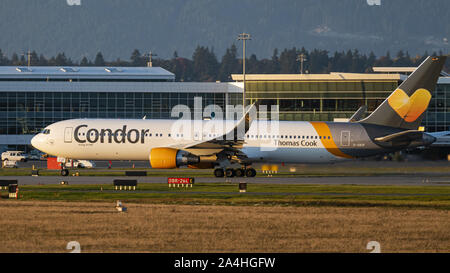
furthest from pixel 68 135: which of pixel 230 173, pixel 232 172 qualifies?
pixel 232 172

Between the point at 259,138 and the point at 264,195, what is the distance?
1696 cm

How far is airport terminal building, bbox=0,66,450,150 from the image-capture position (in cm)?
9544

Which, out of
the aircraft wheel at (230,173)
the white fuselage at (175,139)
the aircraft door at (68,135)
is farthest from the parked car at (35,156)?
the aircraft wheel at (230,173)

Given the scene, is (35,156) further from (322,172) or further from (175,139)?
(322,172)

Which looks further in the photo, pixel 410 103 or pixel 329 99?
pixel 329 99

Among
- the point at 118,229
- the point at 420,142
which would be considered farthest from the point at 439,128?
the point at 118,229

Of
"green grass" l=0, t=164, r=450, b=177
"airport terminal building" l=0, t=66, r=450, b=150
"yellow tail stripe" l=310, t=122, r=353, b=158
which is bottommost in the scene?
"green grass" l=0, t=164, r=450, b=177

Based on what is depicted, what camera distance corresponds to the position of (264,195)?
3681 cm

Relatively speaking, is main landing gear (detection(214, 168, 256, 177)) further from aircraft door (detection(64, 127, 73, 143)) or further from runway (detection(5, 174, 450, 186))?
aircraft door (detection(64, 127, 73, 143))

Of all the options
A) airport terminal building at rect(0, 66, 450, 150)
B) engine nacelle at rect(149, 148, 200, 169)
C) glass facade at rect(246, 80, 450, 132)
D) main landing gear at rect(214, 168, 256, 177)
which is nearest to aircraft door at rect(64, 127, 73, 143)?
engine nacelle at rect(149, 148, 200, 169)

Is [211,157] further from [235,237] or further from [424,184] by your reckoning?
[235,237]

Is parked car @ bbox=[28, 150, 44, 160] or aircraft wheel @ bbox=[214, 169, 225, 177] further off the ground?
aircraft wheel @ bbox=[214, 169, 225, 177]
